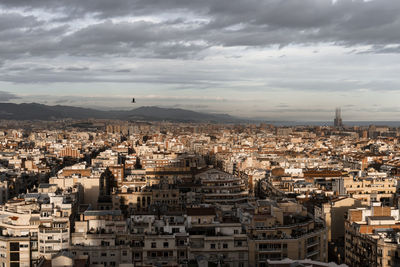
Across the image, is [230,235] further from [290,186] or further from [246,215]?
[290,186]

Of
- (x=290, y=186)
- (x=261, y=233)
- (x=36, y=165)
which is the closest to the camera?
(x=261, y=233)

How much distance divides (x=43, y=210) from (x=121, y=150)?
65.0 meters

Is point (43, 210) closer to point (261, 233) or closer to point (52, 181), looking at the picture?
point (261, 233)

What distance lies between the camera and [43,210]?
26.8 metres

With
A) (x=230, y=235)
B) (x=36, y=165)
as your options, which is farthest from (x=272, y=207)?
(x=36, y=165)

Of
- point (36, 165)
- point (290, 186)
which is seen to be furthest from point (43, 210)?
point (36, 165)

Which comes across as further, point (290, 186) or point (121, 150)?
point (121, 150)

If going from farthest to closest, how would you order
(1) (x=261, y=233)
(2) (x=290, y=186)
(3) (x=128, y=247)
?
(2) (x=290, y=186) → (1) (x=261, y=233) → (3) (x=128, y=247)

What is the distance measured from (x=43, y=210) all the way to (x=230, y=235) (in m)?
8.74

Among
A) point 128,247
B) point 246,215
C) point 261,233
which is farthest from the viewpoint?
point 246,215

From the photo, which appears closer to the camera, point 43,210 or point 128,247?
point 128,247

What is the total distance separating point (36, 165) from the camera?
62562 mm

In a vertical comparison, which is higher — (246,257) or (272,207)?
(272,207)

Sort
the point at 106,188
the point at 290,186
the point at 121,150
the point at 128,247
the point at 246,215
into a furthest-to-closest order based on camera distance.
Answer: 1. the point at 121,150
2. the point at 106,188
3. the point at 290,186
4. the point at 246,215
5. the point at 128,247
